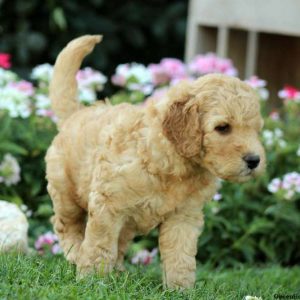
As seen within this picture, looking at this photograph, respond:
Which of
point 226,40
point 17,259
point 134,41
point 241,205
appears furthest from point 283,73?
point 17,259

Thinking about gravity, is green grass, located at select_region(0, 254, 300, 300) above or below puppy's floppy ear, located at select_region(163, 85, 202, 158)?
below

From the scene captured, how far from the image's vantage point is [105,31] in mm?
11312

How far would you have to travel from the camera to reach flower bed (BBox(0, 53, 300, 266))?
6.83m

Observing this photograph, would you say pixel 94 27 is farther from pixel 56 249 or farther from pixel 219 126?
pixel 219 126

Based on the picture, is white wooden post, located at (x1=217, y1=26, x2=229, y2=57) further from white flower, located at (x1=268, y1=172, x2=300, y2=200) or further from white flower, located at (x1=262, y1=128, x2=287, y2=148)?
white flower, located at (x1=268, y1=172, x2=300, y2=200)

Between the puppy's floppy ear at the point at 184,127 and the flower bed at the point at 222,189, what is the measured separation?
6.48 ft

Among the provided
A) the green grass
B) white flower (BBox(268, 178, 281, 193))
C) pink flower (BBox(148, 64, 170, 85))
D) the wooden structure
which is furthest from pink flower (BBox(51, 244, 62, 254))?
the wooden structure

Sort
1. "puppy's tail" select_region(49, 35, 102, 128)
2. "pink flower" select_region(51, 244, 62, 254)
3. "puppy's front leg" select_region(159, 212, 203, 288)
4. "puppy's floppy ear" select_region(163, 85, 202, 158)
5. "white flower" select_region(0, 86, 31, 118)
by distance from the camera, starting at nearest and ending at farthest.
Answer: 1. "puppy's floppy ear" select_region(163, 85, 202, 158)
2. "puppy's front leg" select_region(159, 212, 203, 288)
3. "puppy's tail" select_region(49, 35, 102, 128)
4. "pink flower" select_region(51, 244, 62, 254)
5. "white flower" select_region(0, 86, 31, 118)

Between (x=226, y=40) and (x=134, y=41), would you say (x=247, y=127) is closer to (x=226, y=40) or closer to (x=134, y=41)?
(x=226, y=40)

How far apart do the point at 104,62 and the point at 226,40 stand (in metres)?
2.19

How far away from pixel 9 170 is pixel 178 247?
2.38 metres

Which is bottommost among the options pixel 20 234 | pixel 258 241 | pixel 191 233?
pixel 258 241

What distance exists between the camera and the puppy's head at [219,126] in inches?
175

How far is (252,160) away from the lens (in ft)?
14.4
